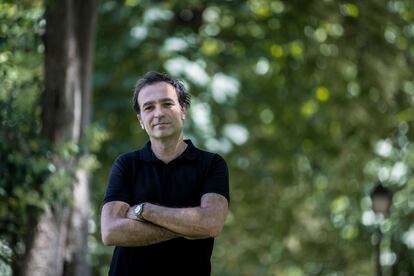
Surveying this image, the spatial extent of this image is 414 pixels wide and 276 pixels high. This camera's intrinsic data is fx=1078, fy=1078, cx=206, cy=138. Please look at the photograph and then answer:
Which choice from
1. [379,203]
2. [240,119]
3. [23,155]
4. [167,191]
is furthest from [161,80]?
[379,203]

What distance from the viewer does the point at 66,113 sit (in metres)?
11.3

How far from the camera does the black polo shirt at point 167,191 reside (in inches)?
204

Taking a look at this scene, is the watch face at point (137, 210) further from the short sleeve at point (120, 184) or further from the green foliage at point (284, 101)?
the green foliage at point (284, 101)

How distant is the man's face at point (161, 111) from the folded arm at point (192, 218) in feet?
1.19

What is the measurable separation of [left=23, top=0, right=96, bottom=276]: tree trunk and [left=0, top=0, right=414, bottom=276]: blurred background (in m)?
0.02

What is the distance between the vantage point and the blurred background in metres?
10.8

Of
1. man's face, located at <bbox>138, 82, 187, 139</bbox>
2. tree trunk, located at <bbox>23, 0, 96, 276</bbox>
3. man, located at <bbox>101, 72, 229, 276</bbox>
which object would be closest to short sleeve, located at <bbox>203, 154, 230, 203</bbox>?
man, located at <bbox>101, 72, 229, 276</bbox>

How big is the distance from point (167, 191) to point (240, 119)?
45.6ft

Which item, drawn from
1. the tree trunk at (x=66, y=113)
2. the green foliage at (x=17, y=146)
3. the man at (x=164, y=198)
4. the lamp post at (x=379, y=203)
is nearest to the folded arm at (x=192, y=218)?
the man at (x=164, y=198)

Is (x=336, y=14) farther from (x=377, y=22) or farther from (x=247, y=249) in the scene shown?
(x=247, y=249)

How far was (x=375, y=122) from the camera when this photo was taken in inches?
671

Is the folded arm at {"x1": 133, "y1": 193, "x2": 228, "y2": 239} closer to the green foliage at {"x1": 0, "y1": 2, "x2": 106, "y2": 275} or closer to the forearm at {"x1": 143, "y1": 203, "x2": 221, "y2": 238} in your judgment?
the forearm at {"x1": 143, "y1": 203, "x2": 221, "y2": 238}

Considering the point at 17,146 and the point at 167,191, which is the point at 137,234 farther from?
the point at 17,146

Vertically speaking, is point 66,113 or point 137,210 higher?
point 66,113
